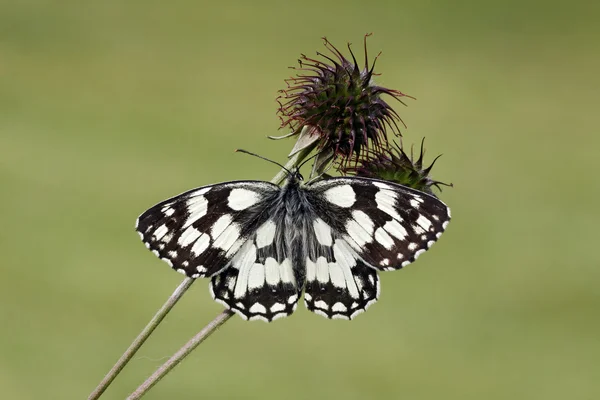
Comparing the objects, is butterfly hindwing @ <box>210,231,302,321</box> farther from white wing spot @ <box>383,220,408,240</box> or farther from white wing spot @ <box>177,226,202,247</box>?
white wing spot @ <box>383,220,408,240</box>

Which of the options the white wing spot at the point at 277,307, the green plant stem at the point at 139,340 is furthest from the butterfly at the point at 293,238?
the green plant stem at the point at 139,340

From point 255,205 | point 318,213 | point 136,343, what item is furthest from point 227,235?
point 136,343

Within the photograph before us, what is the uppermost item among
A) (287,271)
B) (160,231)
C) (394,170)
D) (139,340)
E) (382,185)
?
(394,170)

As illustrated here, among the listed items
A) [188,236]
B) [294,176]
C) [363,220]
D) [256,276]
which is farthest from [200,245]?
[363,220]

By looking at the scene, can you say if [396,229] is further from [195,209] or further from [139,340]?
[139,340]

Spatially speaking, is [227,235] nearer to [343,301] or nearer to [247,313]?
[247,313]

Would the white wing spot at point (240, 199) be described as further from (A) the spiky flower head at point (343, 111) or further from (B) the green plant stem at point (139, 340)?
(B) the green plant stem at point (139, 340)
